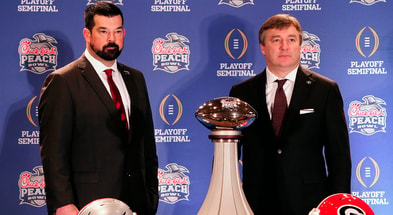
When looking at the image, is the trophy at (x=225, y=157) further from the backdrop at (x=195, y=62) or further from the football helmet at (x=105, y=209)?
the backdrop at (x=195, y=62)

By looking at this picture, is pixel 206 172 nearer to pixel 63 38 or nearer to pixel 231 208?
pixel 63 38

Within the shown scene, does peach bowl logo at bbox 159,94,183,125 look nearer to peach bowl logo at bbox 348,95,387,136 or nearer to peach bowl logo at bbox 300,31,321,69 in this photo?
peach bowl logo at bbox 300,31,321,69

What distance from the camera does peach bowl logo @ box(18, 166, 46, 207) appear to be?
3809mm

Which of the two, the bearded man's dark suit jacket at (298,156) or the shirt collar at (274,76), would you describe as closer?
the bearded man's dark suit jacket at (298,156)

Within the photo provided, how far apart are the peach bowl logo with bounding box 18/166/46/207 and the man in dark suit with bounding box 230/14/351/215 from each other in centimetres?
182

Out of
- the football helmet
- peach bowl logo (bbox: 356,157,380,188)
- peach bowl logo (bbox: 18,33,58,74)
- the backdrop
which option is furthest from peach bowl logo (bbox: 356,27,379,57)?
the football helmet

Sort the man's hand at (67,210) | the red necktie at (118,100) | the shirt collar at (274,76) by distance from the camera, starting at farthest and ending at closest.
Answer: the shirt collar at (274,76), the red necktie at (118,100), the man's hand at (67,210)

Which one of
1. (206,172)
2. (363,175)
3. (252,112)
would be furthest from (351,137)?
(252,112)

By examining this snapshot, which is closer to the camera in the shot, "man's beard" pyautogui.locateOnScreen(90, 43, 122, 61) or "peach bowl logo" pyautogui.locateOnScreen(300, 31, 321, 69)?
"man's beard" pyautogui.locateOnScreen(90, 43, 122, 61)

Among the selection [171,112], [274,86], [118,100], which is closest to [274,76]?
[274,86]

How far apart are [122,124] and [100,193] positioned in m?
0.35

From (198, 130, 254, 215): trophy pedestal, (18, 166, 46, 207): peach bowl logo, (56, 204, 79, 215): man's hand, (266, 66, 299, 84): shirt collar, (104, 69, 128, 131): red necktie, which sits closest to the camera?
(198, 130, 254, 215): trophy pedestal

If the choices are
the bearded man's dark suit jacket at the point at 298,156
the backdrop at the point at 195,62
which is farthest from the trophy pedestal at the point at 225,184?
the backdrop at the point at 195,62

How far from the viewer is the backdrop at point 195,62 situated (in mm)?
3832
